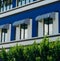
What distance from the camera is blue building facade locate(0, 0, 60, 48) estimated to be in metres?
24.3

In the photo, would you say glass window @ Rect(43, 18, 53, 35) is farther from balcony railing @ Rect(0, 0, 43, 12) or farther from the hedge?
balcony railing @ Rect(0, 0, 43, 12)

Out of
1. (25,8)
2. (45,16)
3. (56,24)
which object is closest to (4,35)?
(25,8)

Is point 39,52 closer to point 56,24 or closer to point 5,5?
point 56,24

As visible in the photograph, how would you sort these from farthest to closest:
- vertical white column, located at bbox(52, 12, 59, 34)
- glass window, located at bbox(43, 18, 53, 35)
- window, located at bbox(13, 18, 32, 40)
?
window, located at bbox(13, 18, 32, 40), glass window, located at bbox(43, 18, 53, 35), vertical white column, located at bbox(52, 12, 59, 34)

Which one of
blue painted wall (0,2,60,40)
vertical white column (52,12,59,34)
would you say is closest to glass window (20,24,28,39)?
blue painted wall (0,2,60,40)

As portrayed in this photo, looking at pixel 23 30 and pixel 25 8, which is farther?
pixel 23 30

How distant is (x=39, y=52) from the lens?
68.0 ft

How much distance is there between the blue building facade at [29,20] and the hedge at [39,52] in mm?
2926

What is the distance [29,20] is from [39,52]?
21.0 feet

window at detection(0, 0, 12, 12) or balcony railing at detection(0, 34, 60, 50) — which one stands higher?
window at detection(0, 0, 12, 12)

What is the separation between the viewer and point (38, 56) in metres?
20.8

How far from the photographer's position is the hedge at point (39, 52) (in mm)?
19766

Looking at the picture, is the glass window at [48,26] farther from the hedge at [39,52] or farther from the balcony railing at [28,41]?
the hedge at [39,52]

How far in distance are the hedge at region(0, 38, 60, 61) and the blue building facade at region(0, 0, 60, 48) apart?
2.93 m
